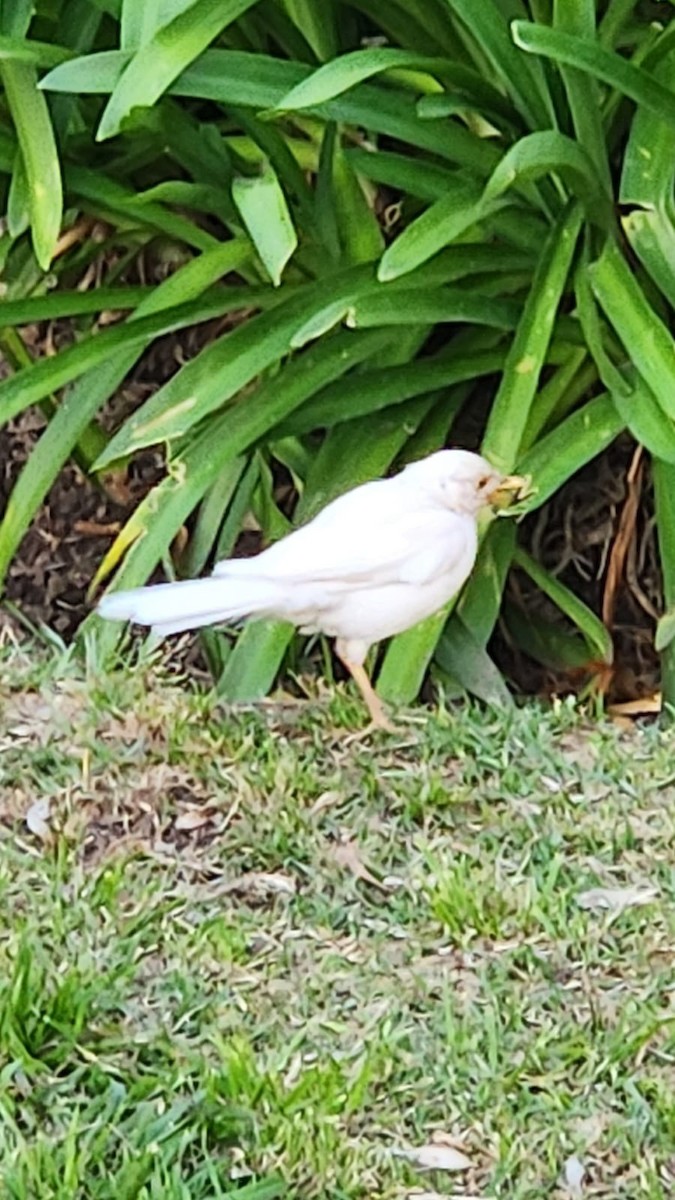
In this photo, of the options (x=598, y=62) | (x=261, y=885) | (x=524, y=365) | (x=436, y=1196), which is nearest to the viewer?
(x=436, y=1196)

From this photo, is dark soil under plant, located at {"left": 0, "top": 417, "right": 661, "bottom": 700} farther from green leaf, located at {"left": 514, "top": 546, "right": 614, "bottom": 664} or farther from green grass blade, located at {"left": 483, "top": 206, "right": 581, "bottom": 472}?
green grass blade, located at {"left": 483, "top": 206, "right": 581, "bottom": 472}

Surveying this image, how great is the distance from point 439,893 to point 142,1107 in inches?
23.0

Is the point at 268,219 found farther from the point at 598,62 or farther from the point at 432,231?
the point at 598,62

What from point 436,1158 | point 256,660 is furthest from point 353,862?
point 256,660

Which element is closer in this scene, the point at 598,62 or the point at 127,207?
the point at 598,62

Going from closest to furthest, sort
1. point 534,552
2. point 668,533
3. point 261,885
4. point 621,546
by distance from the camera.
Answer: point 261,885
point 668,533
point 621,546
point 534,552

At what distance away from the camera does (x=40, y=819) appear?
2795 millimetres

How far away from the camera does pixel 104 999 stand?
2387 mm

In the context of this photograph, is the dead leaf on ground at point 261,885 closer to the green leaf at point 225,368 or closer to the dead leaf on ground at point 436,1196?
the dead leaf on ground at point 436,1196

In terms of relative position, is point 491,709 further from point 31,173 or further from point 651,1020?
point 31,173

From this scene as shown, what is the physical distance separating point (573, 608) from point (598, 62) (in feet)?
3.41

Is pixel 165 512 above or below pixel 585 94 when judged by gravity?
below

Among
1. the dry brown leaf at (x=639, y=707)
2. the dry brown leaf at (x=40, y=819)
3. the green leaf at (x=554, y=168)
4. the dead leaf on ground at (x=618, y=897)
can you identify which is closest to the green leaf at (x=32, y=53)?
the green leaf at (x=554, y=168)

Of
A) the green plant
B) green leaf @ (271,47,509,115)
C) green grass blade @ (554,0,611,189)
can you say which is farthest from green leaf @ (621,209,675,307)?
green leaf @ (271,47,509,115)
